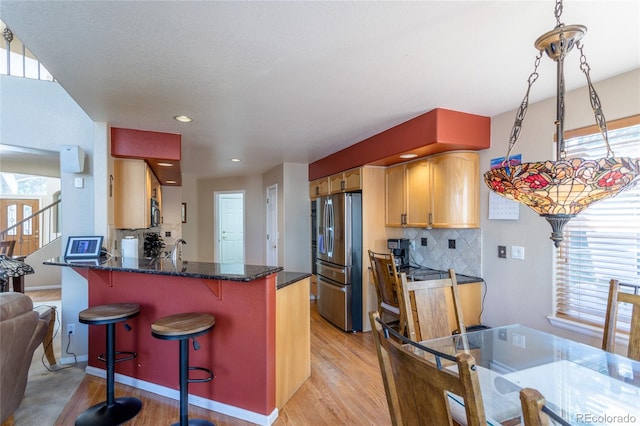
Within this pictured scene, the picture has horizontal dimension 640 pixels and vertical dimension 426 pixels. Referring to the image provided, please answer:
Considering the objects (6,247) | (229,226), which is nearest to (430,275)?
(229,226)

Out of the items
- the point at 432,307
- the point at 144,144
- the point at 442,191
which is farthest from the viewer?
the point at 144,144

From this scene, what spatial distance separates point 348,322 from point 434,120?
96.5 inches

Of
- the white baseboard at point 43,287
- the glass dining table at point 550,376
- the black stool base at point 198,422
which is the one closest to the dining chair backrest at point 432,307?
the glass dining table at point 550,376

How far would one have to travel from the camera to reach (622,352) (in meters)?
2.09

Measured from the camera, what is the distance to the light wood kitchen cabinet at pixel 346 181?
3881 mm

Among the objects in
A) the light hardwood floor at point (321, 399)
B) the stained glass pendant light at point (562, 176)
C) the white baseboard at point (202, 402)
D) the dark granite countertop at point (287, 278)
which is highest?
the stained glass pendant light at point (562, 176)

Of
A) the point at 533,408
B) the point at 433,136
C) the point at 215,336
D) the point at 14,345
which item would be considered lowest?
the point at 215,336

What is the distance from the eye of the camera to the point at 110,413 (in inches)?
84.8

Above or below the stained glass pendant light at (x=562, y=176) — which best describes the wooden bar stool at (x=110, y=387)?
below

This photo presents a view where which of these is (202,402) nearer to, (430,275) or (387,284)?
(387,284)

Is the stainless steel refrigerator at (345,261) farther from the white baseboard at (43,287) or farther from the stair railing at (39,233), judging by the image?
the stair railing at (39,233)

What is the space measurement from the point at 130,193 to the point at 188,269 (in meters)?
1.68

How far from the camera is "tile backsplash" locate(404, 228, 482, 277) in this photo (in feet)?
10.2

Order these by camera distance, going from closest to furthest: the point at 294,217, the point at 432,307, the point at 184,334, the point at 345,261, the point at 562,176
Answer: the point at 562,176 → the point at 184,334 → the point at 432,307 → the point at 345,261 → the point at 294,217
